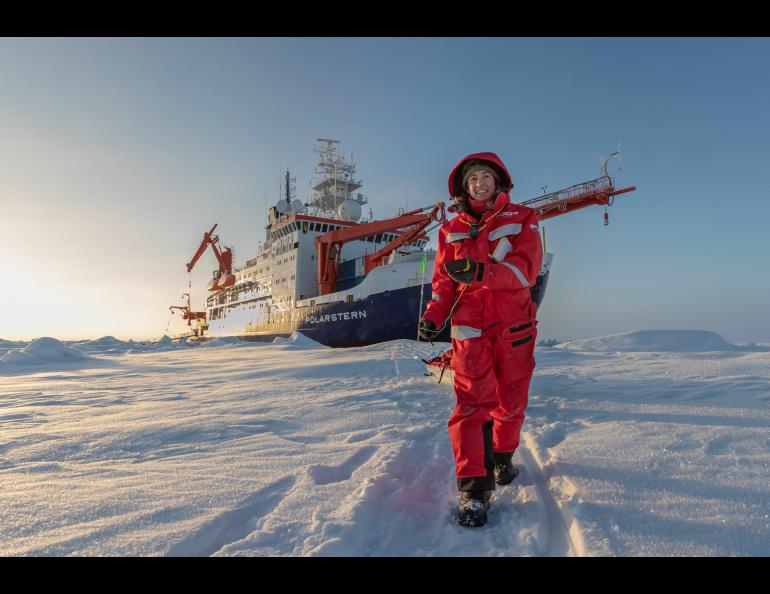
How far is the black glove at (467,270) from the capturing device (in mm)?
1602

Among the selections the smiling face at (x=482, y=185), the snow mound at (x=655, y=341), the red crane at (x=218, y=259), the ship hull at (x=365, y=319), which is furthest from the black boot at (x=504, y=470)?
the red crane at (x=218, y=259)

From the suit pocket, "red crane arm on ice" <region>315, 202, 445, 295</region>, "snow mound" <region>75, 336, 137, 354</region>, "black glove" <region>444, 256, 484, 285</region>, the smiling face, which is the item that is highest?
"red crane arm on ice" <region>315, 202, 445, 295</region>

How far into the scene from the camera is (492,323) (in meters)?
1.72

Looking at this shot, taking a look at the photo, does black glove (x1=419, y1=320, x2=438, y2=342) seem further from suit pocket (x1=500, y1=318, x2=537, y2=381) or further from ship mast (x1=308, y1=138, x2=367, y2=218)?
ship mast (x1=308, y1=138, x2=367, y2=218)

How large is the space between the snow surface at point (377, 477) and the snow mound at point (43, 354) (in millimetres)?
6557

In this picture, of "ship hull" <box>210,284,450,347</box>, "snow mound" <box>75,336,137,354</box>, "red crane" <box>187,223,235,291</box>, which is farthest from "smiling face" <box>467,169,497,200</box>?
"red crane" <box>187,223,235,291</box>

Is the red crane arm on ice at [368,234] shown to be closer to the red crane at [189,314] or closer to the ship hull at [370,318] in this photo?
the ship hull at [370,318]

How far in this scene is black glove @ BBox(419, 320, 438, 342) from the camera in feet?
6.21

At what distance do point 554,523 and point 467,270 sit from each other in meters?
Result: 0.99

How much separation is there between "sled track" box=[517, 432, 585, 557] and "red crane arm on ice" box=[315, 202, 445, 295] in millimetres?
11405

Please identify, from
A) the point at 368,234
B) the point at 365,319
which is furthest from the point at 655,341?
the point at 368,234
